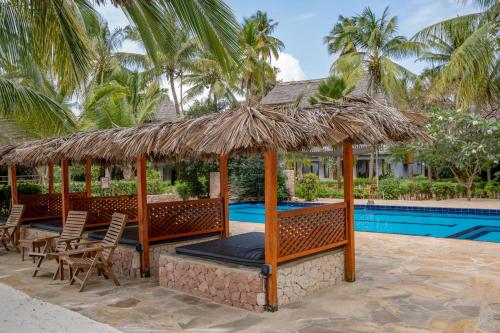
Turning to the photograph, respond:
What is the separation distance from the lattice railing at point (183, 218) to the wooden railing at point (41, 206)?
439 centimetres

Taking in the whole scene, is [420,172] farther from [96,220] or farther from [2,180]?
Answer: [2,180]

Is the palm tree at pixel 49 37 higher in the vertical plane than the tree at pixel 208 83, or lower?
lower

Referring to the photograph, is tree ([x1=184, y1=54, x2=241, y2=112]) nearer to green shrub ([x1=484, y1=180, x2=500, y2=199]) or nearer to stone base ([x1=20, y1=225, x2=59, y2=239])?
green shrub ([x1=484, y1=180, x2=500, y2=199])

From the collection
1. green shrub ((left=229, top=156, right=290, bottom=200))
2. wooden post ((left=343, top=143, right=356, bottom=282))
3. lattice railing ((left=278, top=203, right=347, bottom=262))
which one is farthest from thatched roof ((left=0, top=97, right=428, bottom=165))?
green shrub ((left=229, top=156, right=290, bottom=200))

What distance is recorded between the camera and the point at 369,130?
5.47 m

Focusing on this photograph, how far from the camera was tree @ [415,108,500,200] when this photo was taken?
1588 centimetres

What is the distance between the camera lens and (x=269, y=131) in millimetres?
4633

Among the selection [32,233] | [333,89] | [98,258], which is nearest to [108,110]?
[32,233]

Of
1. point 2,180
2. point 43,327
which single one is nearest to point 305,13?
point 43,327

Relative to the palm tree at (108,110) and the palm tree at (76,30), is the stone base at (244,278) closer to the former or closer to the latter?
the palm tree at (76,30)

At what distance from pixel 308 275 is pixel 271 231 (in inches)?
39.8

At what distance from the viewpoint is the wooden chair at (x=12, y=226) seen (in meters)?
9.16

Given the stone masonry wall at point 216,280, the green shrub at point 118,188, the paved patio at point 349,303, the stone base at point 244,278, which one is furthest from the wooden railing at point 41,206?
the green shrub at point 118,188

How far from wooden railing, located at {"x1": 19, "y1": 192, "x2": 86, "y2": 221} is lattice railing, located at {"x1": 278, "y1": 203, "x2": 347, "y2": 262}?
278 inches
